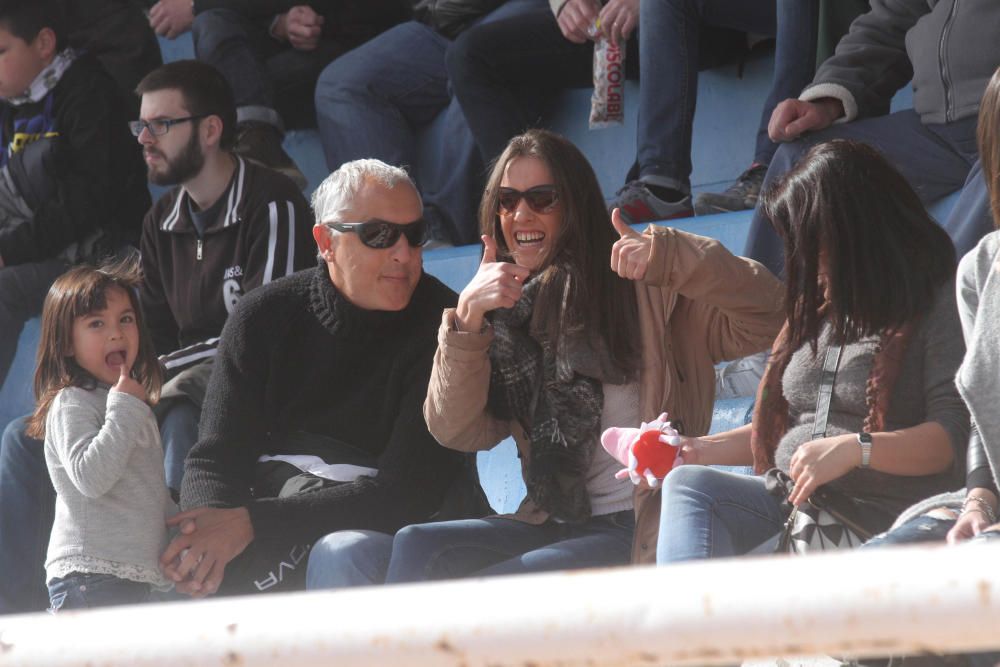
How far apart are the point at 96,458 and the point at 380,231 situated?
748mm

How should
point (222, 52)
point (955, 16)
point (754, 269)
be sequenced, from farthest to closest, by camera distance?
point (222, 52) < point (955, 16) < point (754, 269)

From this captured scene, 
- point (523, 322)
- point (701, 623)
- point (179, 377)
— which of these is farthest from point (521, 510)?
point (701, 623)

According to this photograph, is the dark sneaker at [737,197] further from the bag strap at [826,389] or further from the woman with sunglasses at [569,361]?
the bag strap at [826,389]

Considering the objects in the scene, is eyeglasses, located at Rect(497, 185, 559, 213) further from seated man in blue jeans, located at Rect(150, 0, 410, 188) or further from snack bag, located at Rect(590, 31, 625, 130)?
seated man in blue jeans, located at Rect(150, 0, 410, 188)

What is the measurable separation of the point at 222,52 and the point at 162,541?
268cm

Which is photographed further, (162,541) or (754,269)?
(162,541)

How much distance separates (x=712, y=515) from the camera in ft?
7.30

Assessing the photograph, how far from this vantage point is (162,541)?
2.98m

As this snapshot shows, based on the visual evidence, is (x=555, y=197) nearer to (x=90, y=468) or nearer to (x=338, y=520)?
(x=338, y=520)

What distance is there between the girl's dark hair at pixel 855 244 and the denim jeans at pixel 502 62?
2260mm

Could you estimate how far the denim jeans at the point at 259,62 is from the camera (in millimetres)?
5156

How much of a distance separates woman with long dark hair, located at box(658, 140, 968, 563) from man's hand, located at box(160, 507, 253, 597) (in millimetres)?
997

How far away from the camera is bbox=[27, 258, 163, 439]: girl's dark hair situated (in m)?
3.18

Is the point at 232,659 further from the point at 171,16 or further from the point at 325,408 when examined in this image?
the point at 171,16
